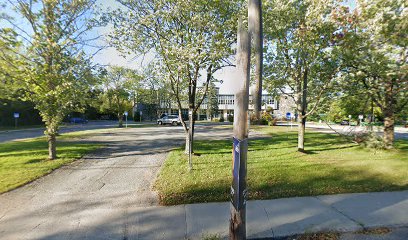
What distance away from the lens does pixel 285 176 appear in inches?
251

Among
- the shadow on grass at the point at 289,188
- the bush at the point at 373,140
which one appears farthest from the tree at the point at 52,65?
the bush at the point at 373,140

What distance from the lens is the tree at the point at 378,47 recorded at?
5605mm

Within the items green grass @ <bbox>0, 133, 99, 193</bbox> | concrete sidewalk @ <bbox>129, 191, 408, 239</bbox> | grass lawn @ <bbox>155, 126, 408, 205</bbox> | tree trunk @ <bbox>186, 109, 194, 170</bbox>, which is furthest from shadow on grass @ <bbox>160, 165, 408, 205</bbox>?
green grass @ <bbox>0, 133, 99, 193</bbox>

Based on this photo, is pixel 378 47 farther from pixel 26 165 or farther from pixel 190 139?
pixel 26 165

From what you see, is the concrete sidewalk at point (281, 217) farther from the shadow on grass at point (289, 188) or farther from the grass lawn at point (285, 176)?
the grass lawn at point (285, 176)

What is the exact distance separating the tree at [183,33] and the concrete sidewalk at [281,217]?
280 cm

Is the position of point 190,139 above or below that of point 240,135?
below

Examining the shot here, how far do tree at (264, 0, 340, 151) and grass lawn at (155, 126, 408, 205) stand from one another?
2678mm

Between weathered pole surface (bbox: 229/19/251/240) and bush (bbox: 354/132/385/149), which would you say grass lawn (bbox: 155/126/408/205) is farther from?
weathered pole surface (bbox: 229/19/251/240)

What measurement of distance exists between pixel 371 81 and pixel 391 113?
1.87 meters

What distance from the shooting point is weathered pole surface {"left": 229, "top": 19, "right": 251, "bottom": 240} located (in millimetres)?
3059

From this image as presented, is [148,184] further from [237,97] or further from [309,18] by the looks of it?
[309,18]

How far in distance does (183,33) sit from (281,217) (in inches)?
250

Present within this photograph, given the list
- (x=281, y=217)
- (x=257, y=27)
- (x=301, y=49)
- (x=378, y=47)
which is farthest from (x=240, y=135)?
(x=301, y=49)
